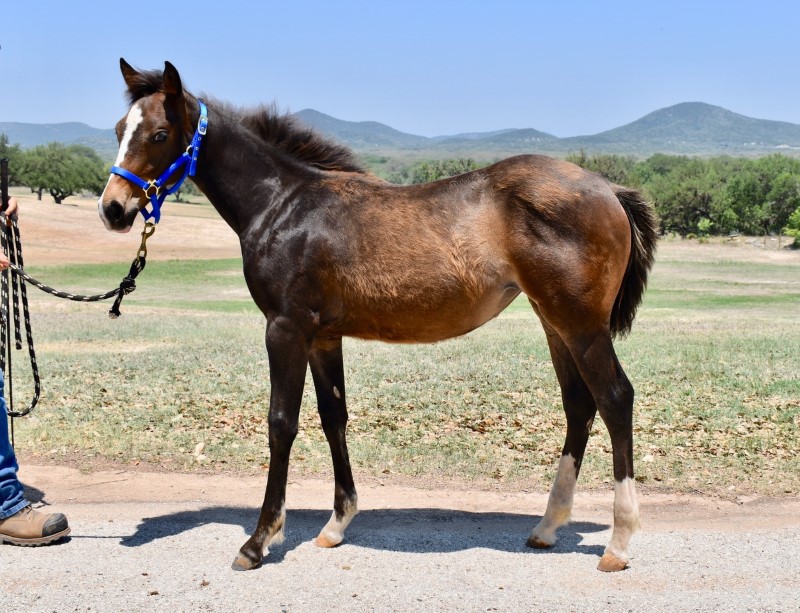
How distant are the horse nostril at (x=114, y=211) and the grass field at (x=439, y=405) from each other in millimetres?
3132

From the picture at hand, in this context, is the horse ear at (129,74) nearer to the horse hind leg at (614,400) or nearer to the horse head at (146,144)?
the horse head at (146,144)

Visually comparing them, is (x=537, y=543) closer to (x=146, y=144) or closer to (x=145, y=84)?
(x=146, y=144)

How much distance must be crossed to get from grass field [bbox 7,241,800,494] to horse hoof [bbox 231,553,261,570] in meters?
2.42

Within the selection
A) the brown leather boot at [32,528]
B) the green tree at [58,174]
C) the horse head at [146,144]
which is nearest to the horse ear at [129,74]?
the horse head at [146,144]

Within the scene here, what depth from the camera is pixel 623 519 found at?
510 cm

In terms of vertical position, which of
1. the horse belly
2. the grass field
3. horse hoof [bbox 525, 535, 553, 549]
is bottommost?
the grass field

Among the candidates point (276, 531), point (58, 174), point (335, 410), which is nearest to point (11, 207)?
point (335, 410)

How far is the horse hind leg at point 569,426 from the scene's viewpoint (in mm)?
5574

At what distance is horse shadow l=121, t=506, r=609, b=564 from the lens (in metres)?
5.49

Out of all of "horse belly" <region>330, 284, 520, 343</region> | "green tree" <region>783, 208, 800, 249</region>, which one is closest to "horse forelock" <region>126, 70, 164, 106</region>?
"horse belly" <region>330, 284, 520, 343</region>

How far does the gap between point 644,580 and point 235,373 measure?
815 cm

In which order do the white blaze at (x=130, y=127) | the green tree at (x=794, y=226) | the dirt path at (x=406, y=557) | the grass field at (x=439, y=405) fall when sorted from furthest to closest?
1. the green tree at (x=794, y=226)
2. the grass field at (x=439, y=405)
3. the white blaze at (x=130, y=127)
4. the dirt path at (x=406, y=557)

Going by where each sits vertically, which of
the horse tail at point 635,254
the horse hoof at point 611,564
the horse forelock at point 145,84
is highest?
the horse forelock at point 145,84

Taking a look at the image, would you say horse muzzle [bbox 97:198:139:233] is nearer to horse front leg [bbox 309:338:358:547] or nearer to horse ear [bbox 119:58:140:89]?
Result: horse ear [bbox 119:58:140:89]
